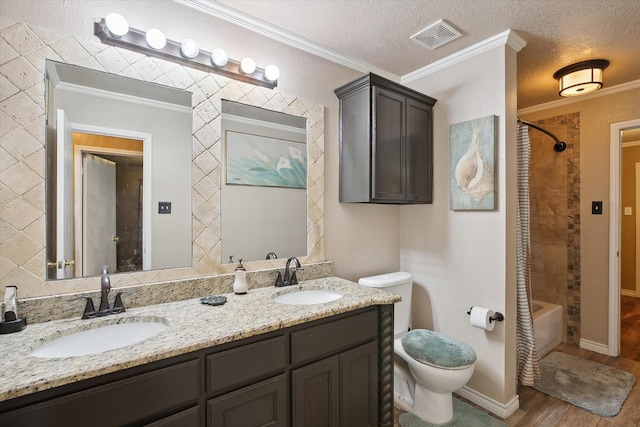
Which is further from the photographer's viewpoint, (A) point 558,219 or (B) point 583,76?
(A) point 558,219

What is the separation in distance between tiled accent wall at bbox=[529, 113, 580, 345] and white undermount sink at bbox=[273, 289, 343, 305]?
263cm

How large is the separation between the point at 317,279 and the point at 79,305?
50.0 inches

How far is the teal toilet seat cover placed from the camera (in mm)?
1805

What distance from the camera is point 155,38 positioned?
147cm

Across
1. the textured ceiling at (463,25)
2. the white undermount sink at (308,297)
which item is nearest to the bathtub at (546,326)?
the white undermount sink at (308,297)

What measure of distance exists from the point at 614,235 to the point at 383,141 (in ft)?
7.81

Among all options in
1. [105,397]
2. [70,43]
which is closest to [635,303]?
[105,397]

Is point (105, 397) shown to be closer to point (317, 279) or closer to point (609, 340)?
point (317, 279)

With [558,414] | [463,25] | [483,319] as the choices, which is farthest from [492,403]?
[463,25]

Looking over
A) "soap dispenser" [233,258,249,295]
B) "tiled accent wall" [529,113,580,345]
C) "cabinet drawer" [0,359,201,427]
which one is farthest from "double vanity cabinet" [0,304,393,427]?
"tiled accent wall" [529,113,580,345]

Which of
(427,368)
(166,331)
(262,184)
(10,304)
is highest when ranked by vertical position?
(262,184)

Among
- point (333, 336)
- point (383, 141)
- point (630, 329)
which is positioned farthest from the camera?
point (630, 329)

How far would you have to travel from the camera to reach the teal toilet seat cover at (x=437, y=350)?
5.92 ft

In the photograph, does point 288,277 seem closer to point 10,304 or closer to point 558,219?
point 10,304
